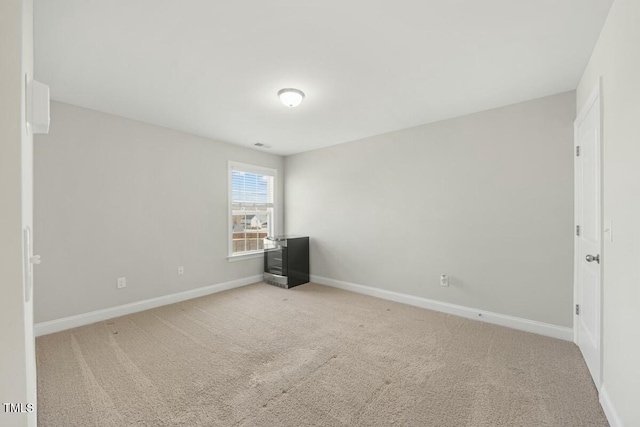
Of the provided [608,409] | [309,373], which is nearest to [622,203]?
[608,409]

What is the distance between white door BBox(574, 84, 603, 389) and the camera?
1.91 metres

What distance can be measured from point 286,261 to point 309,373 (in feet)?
8.48

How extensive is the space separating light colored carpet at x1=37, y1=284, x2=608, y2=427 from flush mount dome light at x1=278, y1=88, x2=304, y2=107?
2.45 meters

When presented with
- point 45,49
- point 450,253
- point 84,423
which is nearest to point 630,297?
point 450,253

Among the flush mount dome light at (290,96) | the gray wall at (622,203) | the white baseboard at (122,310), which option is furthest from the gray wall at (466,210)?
the white baseboard at (122,310)

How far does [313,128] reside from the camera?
151 inches

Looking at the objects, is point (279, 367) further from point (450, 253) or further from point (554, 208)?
point (554, 208)

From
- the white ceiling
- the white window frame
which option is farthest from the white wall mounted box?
the white window frame

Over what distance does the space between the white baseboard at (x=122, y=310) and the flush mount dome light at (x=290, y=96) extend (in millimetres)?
3102

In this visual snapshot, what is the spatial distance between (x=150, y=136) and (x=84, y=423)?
10.5ft

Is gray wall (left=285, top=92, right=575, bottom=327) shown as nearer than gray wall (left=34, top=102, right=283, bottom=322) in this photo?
Yes

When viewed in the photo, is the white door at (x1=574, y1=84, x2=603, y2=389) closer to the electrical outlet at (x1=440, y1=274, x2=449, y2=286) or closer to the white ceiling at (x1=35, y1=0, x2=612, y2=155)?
the white ceiling at (x1=35, y1=0, x2=612, y2=155)

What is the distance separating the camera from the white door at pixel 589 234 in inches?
75.1

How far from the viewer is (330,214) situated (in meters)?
4.75
